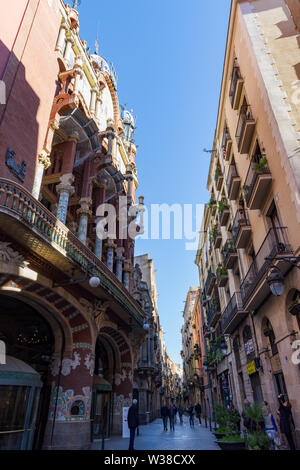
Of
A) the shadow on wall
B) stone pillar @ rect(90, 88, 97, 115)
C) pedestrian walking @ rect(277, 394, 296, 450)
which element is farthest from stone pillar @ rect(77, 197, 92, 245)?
pedestrian walking @ rect(277, 394, 296, 450)

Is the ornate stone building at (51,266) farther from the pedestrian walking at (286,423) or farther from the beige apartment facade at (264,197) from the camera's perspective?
the beige apartment facade at (264,197)

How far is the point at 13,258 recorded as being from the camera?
8742 millimetres

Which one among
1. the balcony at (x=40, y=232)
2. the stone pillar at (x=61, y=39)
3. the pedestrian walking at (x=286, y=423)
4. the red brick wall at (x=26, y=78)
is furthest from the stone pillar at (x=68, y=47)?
the pedestrian walking at (x=286, y=423)

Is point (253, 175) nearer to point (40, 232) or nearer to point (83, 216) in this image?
point (83, 216)

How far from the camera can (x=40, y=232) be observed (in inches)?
332

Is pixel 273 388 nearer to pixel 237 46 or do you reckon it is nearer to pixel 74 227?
pixel 74 227

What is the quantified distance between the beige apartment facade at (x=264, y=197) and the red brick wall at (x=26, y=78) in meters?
8.84

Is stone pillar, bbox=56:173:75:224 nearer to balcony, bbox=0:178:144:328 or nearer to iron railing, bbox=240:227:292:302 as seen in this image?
balcony, bbox=0:178:144:328

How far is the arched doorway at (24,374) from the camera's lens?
328 inches

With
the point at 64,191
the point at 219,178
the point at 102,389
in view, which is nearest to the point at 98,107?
the point at 219,178

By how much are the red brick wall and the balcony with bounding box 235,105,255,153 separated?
8.82 meters

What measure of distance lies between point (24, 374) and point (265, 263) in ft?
28.1
